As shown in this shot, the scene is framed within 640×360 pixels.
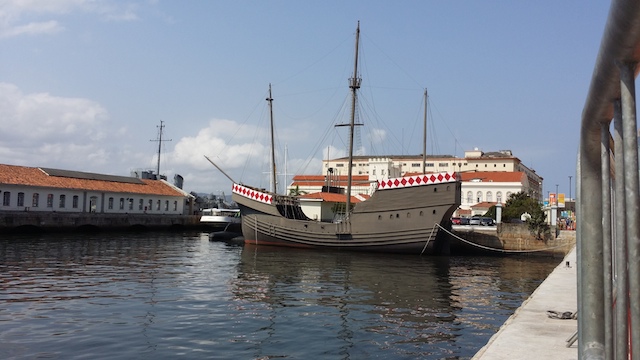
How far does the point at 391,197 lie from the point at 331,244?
16.6 ft

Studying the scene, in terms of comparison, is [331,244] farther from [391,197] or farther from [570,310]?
[570,310]

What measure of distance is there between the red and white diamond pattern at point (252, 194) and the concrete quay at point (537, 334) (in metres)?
25.3

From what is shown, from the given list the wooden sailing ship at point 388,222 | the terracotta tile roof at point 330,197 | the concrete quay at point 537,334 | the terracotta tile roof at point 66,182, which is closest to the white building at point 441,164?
the terracotta tile roof at point 66,182

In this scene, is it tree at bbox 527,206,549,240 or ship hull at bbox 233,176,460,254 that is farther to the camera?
tree at bbox 527,206,549,240

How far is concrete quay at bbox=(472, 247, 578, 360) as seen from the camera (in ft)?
23.3

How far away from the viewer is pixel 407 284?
19.2 m

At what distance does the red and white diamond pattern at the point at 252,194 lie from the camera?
3634 cm

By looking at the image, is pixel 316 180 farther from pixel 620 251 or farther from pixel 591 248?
pixel 620 251

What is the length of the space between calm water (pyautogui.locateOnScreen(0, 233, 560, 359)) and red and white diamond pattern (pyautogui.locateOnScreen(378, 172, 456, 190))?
548cm

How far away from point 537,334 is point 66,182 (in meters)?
46.6

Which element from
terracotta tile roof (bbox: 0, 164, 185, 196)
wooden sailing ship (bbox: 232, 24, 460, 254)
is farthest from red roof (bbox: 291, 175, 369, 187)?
wooden sailing ship (bbox: 232, 24, 460, 254)

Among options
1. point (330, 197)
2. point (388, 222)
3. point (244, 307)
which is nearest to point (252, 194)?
point (388, 222)

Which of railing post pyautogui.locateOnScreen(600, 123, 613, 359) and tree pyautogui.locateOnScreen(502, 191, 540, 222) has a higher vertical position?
tree pyautogui.locateOnScreen(502, 191, 540, 222)

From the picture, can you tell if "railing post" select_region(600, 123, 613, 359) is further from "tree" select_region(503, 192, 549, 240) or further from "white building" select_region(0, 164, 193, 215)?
"white building" select_region(0, 164, 193, 215)
